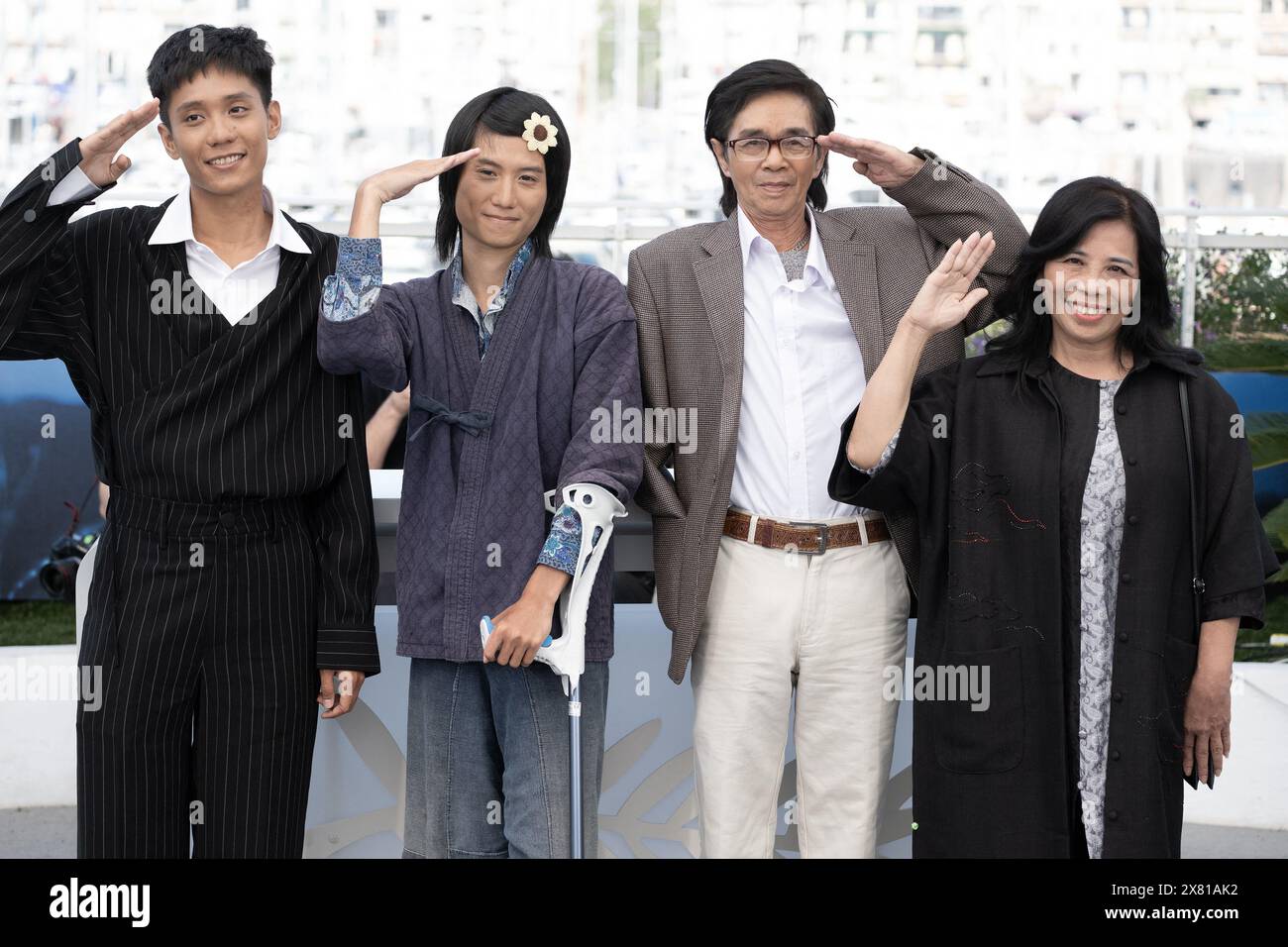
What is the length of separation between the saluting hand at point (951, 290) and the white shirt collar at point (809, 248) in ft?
0.92

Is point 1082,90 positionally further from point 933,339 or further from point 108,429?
point 108,429

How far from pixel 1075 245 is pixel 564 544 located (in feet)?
3.87

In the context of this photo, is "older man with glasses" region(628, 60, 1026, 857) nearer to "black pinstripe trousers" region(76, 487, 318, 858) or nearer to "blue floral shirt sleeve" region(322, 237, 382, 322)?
"blue floral shirt sleeve" region(322, 237, 382, 322)

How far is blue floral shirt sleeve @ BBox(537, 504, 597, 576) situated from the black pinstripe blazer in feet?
1.30

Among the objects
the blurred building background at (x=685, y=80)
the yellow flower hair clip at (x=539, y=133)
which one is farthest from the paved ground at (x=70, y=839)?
the blurred building background at (x=685, y=80)

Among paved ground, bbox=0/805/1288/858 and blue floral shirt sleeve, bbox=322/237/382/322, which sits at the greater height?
blue floral shirt sleeve, bbox=322/237/382/322

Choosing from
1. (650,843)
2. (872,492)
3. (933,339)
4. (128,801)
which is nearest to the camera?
(128,801)

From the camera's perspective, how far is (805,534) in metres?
2.94

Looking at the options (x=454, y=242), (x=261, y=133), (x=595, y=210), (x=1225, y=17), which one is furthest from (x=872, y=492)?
(x=1225, y=17)

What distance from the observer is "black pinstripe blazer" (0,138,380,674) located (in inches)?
105

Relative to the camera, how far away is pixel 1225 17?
9.42 metres

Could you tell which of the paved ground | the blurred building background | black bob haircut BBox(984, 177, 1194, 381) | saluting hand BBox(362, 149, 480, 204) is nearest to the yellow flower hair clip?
saluting hand BBox(362, 149, 480, 204)

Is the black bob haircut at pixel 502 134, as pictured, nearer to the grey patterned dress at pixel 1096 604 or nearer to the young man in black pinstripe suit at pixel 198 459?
the young man in black pinstripe suit at pixel 198 459

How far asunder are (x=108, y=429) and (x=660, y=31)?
7260 mm
